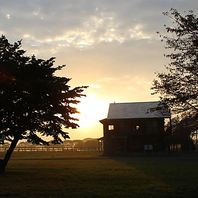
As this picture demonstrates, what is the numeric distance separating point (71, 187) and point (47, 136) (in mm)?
8838

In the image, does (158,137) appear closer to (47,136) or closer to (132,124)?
(132,124)

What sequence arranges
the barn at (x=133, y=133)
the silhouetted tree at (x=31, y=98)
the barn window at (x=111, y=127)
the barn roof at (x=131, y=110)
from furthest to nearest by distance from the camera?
the barn window at (x=111, y=127) → the barn roof at (x=131, y=110) → the barn at (x=133, y=133) → the silhouetted tree at (x=31, y=98)

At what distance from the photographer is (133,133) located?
51688 mm

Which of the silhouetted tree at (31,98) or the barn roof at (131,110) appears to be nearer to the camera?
the silhouetted tree at (31,98)

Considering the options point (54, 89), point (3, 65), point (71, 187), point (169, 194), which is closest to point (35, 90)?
point (54, 89)

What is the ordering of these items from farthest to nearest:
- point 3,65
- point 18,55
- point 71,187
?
point 18,55
point 3,65
point 71,187

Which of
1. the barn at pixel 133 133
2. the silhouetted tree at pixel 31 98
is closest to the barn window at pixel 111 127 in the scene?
the barn at pixel 133 133

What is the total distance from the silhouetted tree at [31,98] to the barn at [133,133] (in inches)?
1195

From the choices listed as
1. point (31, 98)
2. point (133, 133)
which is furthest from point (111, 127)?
point (31, 98)

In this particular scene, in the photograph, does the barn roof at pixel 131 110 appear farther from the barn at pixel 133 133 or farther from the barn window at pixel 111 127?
the barn window at pixel 111 127

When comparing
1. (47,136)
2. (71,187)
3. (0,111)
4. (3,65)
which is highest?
(3,65)

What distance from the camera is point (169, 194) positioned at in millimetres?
10883

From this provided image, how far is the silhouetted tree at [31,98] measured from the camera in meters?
19.0

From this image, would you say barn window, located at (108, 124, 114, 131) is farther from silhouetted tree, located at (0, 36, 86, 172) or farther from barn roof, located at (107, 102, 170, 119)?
silhouetted tree, located at (0, 36, 86, 172)
